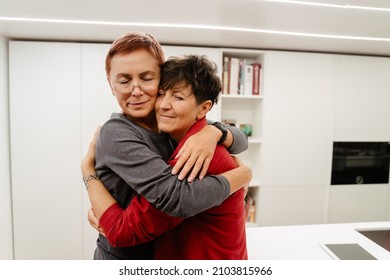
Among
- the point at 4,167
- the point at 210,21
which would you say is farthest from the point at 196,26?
the point at 4,167

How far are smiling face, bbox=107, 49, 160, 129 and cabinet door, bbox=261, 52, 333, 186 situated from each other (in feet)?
4.64

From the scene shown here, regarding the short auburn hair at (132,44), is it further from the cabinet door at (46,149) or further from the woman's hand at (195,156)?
the cabinet door at (46,149)

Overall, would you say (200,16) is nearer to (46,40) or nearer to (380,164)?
(46,40)

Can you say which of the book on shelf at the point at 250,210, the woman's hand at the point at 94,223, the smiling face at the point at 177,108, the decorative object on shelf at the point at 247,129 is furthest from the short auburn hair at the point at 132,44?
the book on shelf at the point at 250,210

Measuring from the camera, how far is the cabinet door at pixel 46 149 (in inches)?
70.1

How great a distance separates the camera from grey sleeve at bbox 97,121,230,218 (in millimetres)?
611

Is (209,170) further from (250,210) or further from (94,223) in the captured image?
(250,210)

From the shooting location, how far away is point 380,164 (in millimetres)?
2227

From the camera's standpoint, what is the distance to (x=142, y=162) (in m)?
0.64

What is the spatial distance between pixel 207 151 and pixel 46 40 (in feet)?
5.44

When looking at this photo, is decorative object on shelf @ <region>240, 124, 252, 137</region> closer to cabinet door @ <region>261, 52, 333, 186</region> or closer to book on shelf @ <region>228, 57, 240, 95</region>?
cabinet door @ <region>261, 52, 333, 186</region>

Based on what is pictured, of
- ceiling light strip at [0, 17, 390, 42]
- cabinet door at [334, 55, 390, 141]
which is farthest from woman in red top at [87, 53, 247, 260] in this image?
cabinet door at [334, 55, 390, 141]

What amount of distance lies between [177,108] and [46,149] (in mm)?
1488

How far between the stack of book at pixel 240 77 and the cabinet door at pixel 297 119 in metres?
0.09
